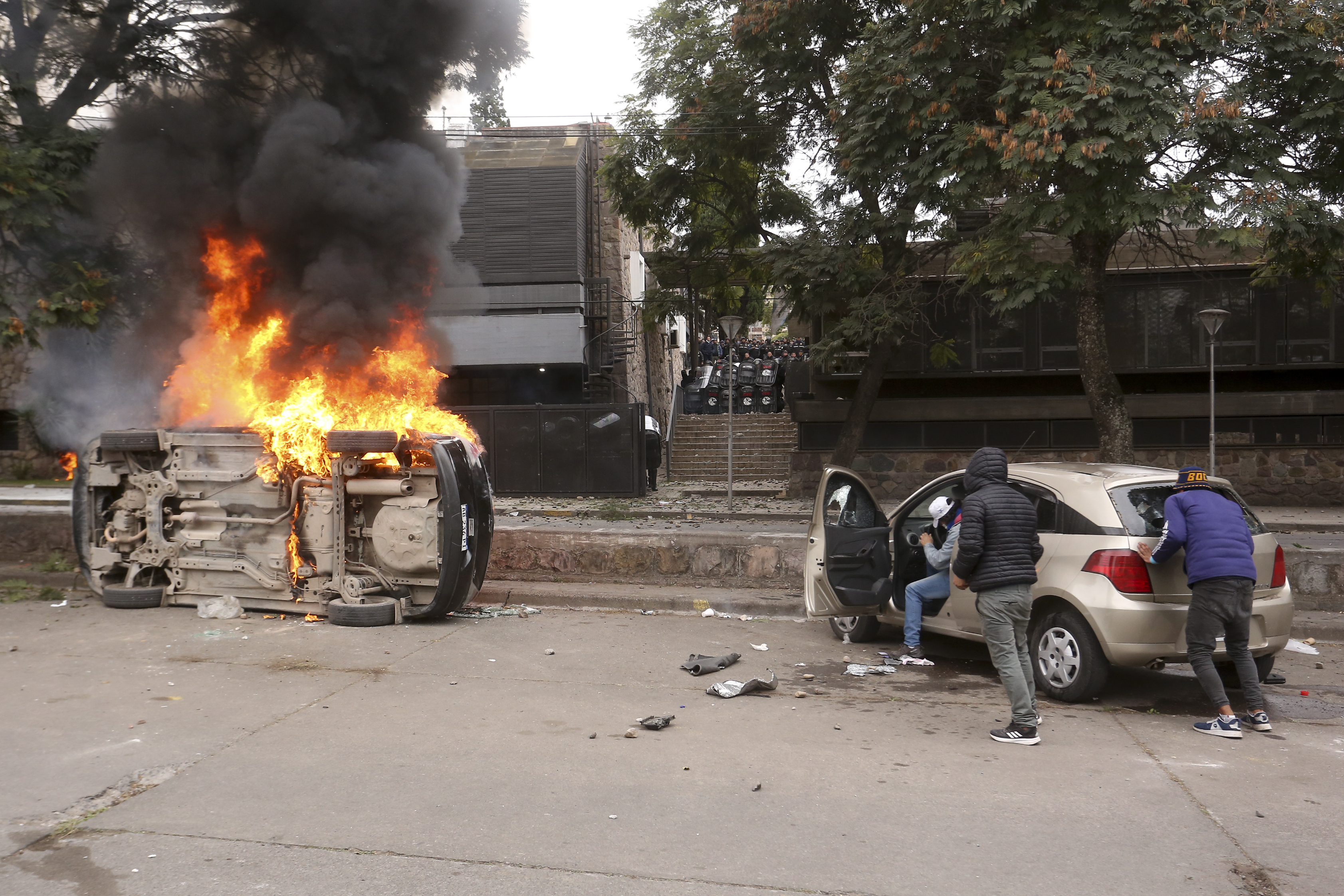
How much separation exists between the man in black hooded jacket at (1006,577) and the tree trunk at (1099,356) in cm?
821

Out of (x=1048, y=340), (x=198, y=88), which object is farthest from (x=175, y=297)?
(x=1048, y=340)

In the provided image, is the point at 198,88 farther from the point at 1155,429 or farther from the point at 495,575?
the point at 1155,429

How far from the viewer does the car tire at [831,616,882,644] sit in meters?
7.82

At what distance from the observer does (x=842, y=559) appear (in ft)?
23.6

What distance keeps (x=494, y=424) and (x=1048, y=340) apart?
1147 cm

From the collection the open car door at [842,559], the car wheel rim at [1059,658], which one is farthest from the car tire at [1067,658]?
the open car door at [842,559]

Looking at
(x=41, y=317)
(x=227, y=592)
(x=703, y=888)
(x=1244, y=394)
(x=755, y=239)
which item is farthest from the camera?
(x=1244, y=394)

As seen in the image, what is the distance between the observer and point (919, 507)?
7.63m

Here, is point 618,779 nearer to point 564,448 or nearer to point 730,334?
point 730,334

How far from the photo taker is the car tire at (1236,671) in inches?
245

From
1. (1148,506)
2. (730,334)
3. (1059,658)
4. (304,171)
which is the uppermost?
(304,171)

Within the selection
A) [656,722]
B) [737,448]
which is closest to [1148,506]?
[656,722]

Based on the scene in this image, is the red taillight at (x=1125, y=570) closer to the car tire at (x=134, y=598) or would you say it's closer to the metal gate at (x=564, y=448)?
the car tire at (x=134, y=598)

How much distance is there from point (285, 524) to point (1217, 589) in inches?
276
